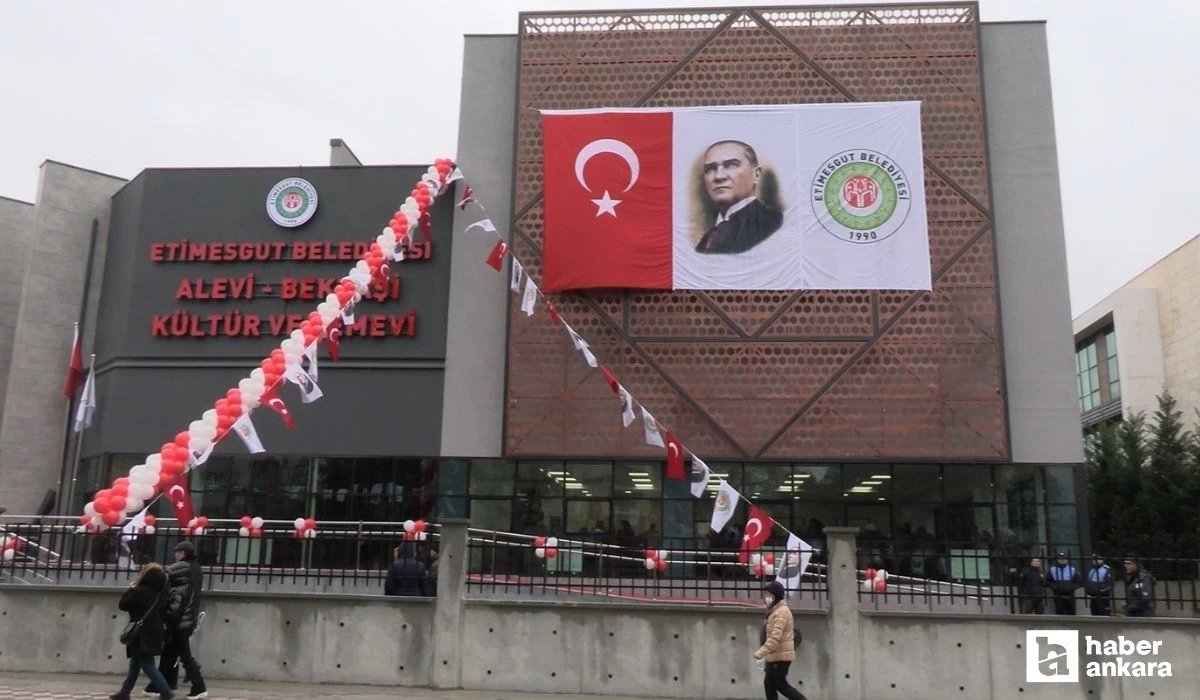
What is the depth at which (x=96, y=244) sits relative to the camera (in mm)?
28312

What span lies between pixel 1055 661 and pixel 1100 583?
155 centimetres

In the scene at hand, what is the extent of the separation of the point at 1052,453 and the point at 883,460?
3.89 metres

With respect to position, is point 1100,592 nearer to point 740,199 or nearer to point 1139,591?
point 1139,591

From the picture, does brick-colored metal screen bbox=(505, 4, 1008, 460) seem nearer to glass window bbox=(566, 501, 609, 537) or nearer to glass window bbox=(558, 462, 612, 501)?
glass window bbox=(558, 462, 612, 501)

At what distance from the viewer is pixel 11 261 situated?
95.4 ft

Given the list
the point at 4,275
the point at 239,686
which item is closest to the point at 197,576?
the point at 239,686

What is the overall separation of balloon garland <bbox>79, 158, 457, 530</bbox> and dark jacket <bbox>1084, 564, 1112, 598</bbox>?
12.4 meters

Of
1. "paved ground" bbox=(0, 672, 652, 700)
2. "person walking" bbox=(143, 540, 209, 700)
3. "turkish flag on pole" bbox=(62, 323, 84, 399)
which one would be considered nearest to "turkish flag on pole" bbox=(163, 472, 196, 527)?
"paved ground" bbox=(0, 672, 652, 700)

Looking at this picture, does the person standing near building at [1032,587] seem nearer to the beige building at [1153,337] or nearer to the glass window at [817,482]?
the glass window at [817,482]

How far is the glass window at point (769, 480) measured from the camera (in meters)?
23.5

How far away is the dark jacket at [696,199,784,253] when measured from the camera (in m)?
23.7

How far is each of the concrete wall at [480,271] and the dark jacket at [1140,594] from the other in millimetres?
13798

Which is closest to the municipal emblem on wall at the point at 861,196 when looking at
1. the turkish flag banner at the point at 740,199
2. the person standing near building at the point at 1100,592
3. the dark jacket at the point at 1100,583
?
the turkish flag banner at the point at 740,199

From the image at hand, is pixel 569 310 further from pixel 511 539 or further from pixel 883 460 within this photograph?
pixel 883 460
